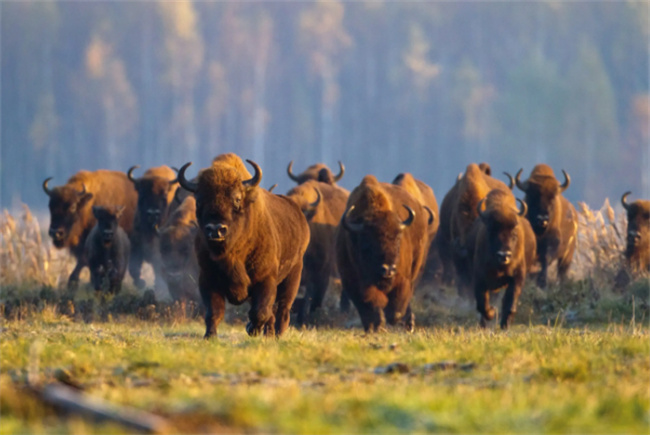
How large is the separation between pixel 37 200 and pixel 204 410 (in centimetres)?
10111

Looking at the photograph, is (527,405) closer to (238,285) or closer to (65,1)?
(238,285)

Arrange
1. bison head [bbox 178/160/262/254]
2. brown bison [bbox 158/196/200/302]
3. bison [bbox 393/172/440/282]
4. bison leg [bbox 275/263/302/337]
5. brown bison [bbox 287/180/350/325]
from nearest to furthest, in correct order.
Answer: bison head [bbox 178/160/262/254] → bison leg [bbox 275/263/302/337] → brown bison [bbox 287/180/350/325] → brown bison [bbox 158/196/200/302] → bison [bbox 393/172/440/282]

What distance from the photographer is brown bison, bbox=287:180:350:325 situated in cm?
1962

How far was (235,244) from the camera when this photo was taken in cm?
1296

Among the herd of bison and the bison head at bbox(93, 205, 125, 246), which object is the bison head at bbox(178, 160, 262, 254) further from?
the bison head at bbox(93, 205, 125, 246)

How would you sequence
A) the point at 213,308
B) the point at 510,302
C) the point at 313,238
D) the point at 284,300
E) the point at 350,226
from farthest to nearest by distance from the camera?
the point at 313,238 < the point at 510,302 < the point at 350,226 < the point at 284,300 < the point at 213,308

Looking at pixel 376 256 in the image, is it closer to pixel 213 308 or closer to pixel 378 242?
pixel 378 242

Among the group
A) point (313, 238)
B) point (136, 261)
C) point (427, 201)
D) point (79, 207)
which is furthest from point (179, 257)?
point (136, 261)

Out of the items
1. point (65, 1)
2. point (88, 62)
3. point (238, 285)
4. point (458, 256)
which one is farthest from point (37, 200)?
point (238, 285)

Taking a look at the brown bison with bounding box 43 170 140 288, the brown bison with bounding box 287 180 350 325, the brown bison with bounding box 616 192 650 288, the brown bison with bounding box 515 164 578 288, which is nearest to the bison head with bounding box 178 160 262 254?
the brown bison with bounding box 287 180 350 325

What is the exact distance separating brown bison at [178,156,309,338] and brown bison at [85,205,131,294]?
791 centimetres

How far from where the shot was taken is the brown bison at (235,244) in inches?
499

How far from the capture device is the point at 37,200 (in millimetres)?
105375

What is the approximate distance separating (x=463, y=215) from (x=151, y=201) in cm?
698
